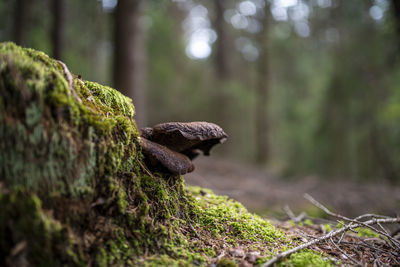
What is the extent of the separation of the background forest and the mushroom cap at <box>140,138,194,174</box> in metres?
4.75

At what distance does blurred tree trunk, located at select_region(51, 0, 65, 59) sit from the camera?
9758mm

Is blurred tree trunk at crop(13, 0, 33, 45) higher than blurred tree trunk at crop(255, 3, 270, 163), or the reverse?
blurred tree trunk at crop(13, 0, 33, 45)

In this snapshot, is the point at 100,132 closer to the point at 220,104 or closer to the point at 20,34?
the point at 20,34

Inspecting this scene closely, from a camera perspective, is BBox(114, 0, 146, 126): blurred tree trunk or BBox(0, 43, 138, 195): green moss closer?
BBox(0, 43, 138, 195): green moss

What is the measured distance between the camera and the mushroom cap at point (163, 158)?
71.2 inches

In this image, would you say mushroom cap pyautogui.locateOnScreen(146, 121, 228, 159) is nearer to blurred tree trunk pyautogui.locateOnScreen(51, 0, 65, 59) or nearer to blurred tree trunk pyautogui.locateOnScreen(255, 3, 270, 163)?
blurred tree trunk pyautogui.locateOnScreen(51, 0, 65, 59)

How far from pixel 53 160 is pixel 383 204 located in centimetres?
624

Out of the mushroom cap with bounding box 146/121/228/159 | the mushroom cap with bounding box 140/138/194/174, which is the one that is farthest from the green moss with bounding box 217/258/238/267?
the mushroom cap with bounding box 146/121/228/159

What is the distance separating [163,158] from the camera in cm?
181

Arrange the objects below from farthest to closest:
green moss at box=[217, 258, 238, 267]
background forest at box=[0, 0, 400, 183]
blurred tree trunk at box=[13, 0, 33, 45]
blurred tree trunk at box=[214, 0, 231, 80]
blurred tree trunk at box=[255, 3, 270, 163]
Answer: blurred tree trunk at box=[214, 0, 231, 80], blurred tree trunk at box=[255, 3, 270, 163], blurred tree trunk at box=[13, 0, 33, 45], background forest at box=[0, 0, 400, 183], green moss at box=[217, 258, 238, 267]

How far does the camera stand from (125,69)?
20.7 ft

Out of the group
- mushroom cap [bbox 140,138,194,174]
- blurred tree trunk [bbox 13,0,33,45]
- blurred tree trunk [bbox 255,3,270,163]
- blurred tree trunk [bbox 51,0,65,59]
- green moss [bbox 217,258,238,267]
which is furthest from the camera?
blurred tree trunk [bbox 255,3,270,163]

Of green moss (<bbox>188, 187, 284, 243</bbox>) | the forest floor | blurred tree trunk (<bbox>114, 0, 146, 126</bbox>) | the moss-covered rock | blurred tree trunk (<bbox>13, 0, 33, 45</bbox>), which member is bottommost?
the forest floor

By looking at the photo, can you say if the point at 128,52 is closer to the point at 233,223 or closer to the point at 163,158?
the point at 163,158
